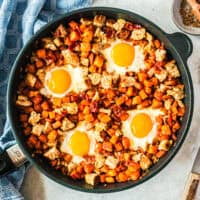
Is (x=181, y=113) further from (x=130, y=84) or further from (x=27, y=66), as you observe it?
(x=27, y=66)

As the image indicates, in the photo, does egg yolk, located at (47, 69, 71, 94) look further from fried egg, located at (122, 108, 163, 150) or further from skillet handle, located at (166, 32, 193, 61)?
skillet handle, located at (166, 32, 193, 61)

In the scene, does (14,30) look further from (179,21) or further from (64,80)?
(179,21)

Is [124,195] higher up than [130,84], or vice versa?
[130,84]

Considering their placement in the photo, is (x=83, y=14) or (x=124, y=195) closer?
(x=83, y=14)

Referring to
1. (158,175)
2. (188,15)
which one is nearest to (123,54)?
(188,15)

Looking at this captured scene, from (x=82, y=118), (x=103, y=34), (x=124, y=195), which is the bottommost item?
(x=124, y=195)

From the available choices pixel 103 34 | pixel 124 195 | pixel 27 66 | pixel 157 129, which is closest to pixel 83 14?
pixel 103 34

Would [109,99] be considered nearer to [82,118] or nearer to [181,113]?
[82,118]
